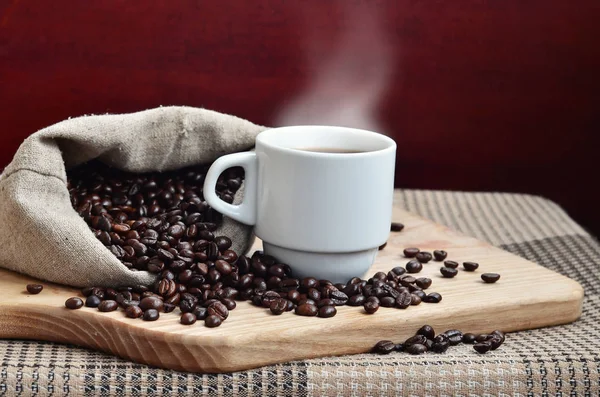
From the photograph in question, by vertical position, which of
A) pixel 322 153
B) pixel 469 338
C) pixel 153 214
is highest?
pixel 322 153

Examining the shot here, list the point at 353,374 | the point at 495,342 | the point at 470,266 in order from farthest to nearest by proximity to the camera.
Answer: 1. the point at 470,266
2. the point at 495,342
3. the point at 353,374

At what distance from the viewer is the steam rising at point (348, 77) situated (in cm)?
213

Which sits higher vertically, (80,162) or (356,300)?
(80,162)

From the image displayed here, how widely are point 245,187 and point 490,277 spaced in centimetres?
42

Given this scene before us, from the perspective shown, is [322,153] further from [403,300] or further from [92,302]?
[92,302]

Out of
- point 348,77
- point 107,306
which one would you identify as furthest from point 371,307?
point 348,77

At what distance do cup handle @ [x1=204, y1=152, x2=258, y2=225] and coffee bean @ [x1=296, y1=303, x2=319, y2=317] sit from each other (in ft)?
0.68

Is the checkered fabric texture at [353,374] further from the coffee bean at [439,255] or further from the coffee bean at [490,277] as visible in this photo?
the coffee bean at [439,255]

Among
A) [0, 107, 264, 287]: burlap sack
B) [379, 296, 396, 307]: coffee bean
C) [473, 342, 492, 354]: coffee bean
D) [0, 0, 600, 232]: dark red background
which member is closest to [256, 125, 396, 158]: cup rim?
[0, 107, 264, 287]: burlap sack

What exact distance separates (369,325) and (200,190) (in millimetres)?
438

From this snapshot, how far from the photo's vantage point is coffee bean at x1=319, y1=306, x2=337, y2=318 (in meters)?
1.16

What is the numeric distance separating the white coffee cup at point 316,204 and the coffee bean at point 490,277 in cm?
18

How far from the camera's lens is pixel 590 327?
1.34 metres

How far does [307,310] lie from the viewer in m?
1.16
